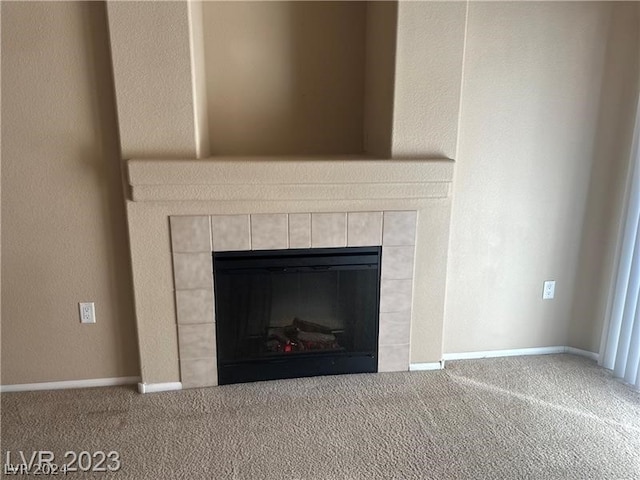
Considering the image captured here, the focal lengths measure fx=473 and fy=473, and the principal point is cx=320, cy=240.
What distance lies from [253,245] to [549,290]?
5.62 ft

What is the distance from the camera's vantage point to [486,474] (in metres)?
1.83

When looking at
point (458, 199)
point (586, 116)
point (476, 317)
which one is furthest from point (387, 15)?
point (476, 317)

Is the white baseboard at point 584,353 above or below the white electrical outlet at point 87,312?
below

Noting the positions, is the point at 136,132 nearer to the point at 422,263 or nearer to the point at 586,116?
the point at 422,263

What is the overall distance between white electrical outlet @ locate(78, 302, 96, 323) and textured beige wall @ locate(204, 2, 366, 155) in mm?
1022

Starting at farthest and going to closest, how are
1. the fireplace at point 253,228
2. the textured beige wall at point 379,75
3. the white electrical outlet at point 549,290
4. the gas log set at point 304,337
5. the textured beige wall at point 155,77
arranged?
the white electrical outlet at point 549,290 → the gas log set at point 304,337 → the textured beige wall at point 379,75 → the fireplace at point 253,228 → the textured beige wall at point 155,77

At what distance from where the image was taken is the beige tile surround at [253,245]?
225cm

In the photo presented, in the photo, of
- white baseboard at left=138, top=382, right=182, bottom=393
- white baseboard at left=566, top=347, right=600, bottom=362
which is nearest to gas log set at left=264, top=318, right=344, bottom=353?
white baseboard at left=138, top=382, right=182, bottom=393

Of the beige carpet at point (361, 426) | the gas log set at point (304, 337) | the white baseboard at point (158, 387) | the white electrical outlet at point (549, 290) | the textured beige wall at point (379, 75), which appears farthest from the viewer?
the white electrical outlet at point (549, 290)

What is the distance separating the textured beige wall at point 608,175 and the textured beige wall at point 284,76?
1291mm

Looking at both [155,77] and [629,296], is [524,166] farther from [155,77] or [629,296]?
[155,77]

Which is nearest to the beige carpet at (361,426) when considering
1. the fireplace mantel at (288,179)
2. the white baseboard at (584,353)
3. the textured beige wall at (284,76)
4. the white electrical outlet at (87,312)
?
the white baseboard at (584,353)

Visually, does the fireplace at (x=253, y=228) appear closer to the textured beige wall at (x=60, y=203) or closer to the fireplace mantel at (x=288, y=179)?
the fireplace mantel at (x=288, y=179)

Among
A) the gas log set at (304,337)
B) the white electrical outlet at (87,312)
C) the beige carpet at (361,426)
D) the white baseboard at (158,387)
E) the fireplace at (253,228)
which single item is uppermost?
the fireplace at (253,228)
